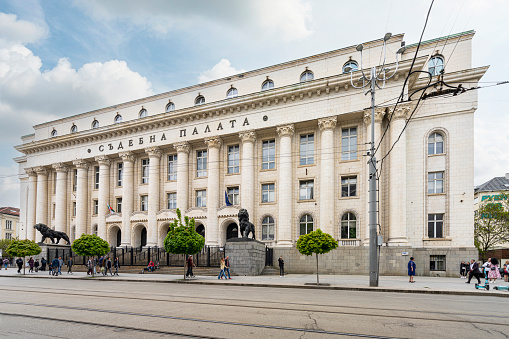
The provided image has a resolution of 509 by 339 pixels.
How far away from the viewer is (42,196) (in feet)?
166

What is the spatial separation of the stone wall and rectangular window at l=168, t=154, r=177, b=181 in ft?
53.7

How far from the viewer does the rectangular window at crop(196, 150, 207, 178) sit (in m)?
40.2

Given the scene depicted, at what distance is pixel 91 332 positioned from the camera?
839 centimetres

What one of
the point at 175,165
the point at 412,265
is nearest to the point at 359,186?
the point at 412,265

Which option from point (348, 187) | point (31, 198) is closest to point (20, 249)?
point (31, 198)

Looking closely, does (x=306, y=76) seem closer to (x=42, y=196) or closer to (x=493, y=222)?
(x=493, y=222)

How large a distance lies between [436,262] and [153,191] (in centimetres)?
2843

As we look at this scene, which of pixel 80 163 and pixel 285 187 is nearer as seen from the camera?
pixel 285 187

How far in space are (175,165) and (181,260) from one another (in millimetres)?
12134

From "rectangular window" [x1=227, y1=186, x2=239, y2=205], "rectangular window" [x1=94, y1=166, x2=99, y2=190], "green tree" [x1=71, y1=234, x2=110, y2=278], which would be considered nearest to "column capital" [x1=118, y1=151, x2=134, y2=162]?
"rectangular window" [x1=94, y1=166, x2=99, y2=190]

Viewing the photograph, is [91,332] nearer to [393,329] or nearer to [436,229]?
[393,329]

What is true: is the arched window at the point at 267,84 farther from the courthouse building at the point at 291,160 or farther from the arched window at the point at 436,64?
the arched window at the point at 436,64

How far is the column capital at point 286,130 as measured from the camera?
114ft

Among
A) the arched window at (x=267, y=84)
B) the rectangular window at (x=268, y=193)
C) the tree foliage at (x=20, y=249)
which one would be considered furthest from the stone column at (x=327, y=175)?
the tree foliage at (x=20, y=249)
